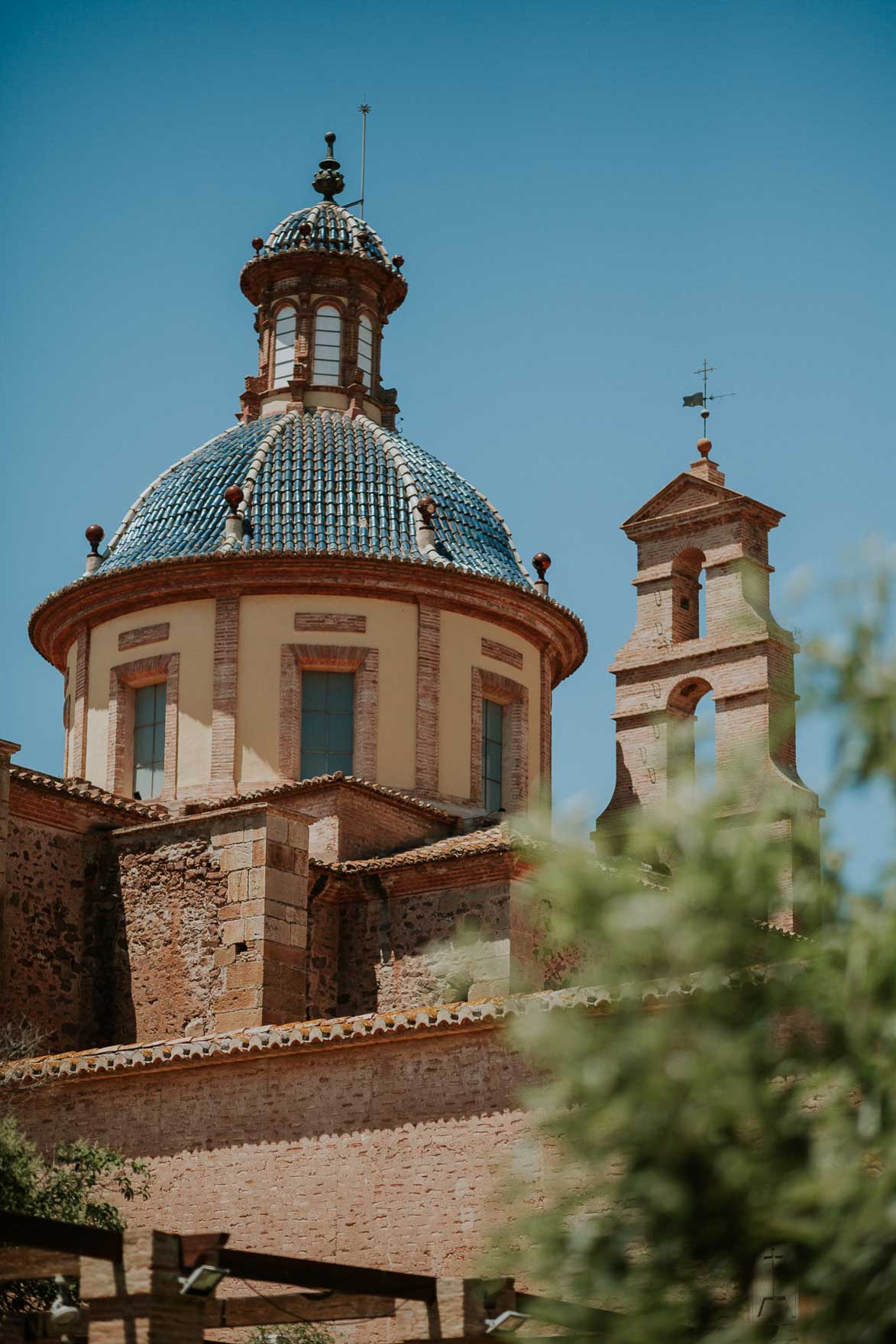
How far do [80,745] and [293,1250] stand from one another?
10.2 m

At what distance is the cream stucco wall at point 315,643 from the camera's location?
23.5 m

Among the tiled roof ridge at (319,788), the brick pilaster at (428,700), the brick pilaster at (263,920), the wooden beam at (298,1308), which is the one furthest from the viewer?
the brick pilaster at (428,700)

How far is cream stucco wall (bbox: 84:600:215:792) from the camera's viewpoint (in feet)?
77.5

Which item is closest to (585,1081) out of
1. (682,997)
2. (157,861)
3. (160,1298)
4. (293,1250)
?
(682,997)

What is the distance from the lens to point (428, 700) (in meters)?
24.0

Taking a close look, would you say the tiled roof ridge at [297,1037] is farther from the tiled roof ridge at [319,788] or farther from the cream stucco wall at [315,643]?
the cream stucco wall at [315,643]

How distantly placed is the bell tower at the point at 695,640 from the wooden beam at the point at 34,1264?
12.9m

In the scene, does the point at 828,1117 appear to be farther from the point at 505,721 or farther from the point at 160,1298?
the point at 505,721

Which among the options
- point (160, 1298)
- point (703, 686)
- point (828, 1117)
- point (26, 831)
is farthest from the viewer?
point (703, 686)

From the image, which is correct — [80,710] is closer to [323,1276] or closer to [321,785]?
[321,785]

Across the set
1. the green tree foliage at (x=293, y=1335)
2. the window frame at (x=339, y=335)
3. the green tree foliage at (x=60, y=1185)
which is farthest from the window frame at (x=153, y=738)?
the green tree foliage at (x=293, y=1335)

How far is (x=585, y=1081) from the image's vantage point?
775 cm

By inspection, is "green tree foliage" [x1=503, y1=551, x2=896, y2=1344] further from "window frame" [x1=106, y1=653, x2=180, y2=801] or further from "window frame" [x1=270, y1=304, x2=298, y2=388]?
"window frame" [x1=270, y1=304, x2=298, y2=388]

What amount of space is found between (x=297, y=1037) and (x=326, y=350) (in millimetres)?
13353
